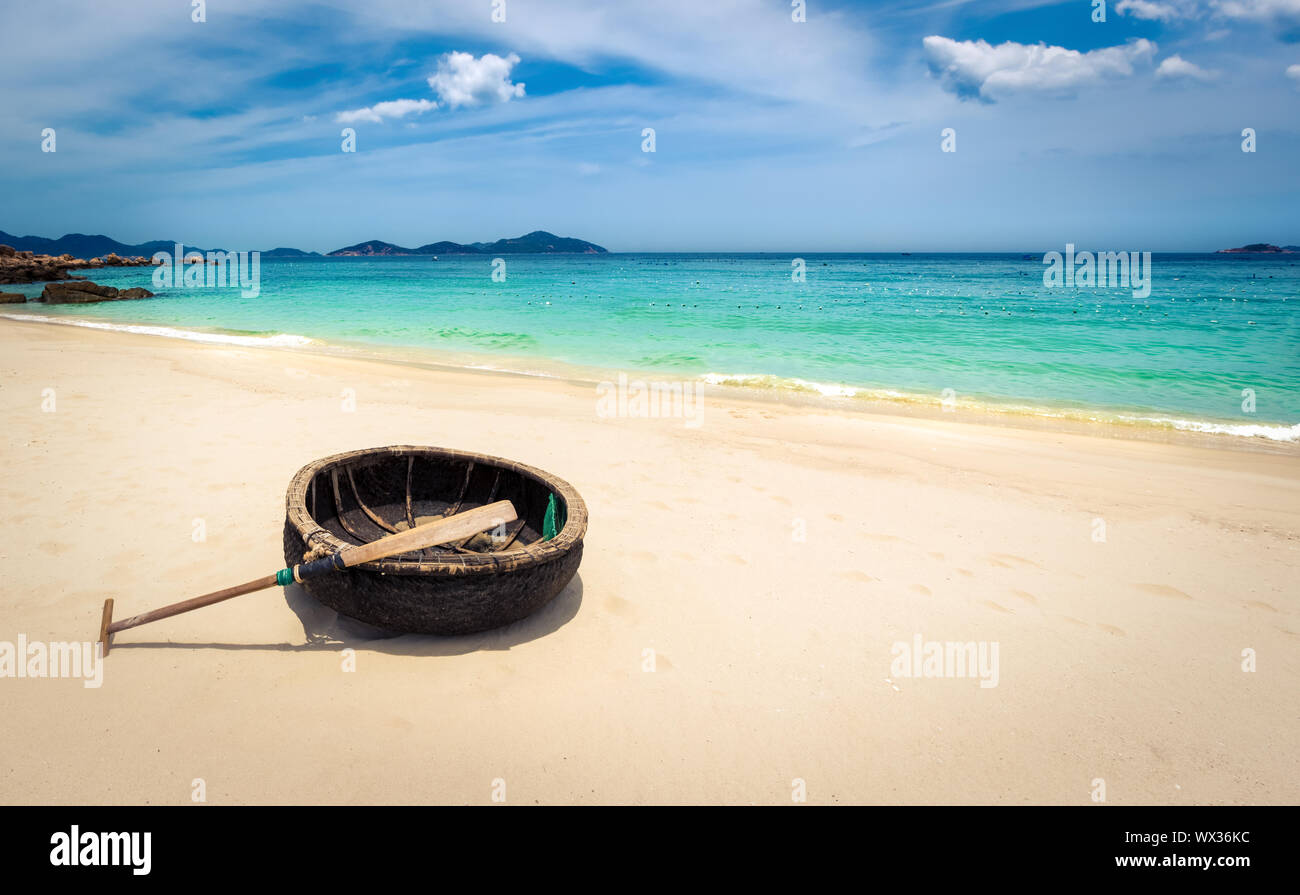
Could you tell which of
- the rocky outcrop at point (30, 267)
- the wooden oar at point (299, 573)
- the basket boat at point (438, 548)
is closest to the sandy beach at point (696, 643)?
the wooden oar at point (299, 573)

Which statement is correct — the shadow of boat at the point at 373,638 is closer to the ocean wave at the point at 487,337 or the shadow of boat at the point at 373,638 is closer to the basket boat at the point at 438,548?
the basket boat at the point at 438,548

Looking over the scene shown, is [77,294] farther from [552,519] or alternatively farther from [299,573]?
[552,519]

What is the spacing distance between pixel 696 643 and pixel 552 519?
135 centimetres

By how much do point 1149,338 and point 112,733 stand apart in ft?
83.5

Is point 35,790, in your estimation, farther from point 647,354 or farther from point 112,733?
point 647,354

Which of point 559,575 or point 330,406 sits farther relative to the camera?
point 330,406

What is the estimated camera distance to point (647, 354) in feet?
55.8

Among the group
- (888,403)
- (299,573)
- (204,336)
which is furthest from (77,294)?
(299,573)

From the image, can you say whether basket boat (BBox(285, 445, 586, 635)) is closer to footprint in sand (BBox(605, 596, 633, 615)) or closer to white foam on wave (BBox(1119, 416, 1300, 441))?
footprint in sand (BBox(605, 596, 633, 615))

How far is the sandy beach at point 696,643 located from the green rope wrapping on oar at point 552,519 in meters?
0.48

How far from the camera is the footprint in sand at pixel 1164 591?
189 inches

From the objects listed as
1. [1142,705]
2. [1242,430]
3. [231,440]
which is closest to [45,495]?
[231,440]

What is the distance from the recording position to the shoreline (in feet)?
33.1

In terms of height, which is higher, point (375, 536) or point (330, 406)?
point (330, 406)
